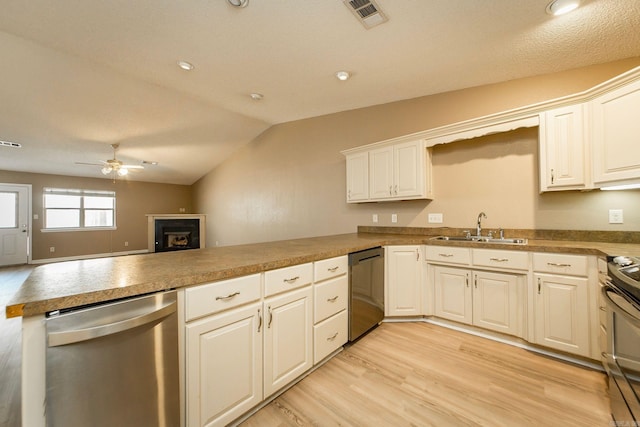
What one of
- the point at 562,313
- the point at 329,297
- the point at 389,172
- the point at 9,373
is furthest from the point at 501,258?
the point at 9,373

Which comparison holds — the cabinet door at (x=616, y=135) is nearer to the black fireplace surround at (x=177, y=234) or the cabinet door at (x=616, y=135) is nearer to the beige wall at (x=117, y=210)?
the black fireplace surround at (x=177, y=234)

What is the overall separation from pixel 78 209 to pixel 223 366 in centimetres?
838

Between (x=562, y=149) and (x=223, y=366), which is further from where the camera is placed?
(x=562, y=149)

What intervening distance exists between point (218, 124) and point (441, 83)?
4.03 m

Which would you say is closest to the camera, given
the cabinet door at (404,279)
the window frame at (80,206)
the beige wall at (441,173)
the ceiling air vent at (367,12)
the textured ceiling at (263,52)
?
the ceiling air vent at (367,12)

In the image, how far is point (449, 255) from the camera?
2.44m

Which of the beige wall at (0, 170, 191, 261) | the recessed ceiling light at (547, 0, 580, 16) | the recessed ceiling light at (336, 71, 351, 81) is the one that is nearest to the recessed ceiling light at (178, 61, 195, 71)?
the recessed ceiling light at (336, 71, 351, 81)

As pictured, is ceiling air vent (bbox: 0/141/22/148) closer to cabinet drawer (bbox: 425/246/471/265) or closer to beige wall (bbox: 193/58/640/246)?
beige wall (bbox: 193/58/640/246)

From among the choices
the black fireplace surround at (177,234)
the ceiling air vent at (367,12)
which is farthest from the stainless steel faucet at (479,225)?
the black fireplace surround at (177,234)

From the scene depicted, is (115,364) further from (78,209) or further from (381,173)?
(78,209)

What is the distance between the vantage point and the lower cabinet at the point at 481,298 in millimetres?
2135

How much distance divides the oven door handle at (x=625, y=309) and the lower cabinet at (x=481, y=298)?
0.74 m

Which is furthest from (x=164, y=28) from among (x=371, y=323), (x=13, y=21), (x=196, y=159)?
(x=196, y=159)

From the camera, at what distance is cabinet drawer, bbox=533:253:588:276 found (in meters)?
1.84
